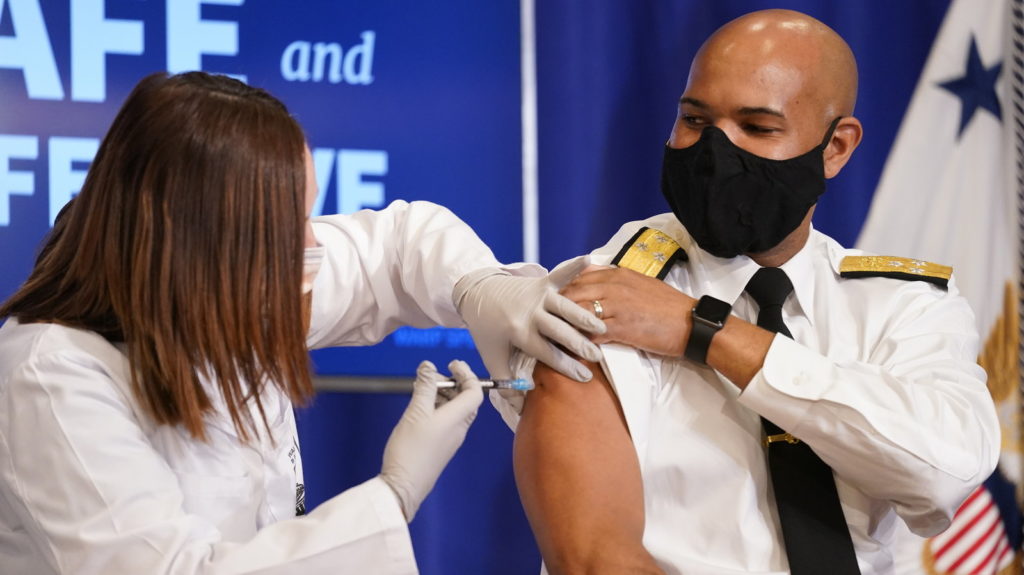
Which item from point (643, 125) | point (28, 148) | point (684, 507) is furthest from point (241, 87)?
point (643, 125)

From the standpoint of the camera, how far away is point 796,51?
75.7 inches

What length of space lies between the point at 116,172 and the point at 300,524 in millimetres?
541

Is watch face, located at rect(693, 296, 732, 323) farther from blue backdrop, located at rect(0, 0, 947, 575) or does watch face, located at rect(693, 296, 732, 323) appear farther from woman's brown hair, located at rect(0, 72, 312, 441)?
blue backdrop, located at rect(0, 0, 947, 575)

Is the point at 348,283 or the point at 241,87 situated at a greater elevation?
the point at 241,87

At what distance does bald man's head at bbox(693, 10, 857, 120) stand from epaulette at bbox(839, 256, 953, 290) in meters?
0.28

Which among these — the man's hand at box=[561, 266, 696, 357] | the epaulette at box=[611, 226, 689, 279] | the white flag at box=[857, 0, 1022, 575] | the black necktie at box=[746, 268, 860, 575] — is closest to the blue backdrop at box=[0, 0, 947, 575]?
the white flag at box=[857, 0, 1022, 575]

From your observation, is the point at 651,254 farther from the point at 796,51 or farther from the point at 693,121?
the point at 796,51

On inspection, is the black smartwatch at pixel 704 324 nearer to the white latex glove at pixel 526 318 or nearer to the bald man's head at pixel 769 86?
the white latex glove at pixel 526 318

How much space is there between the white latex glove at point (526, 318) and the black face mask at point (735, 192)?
0.71ft

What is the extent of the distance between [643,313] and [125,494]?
0.82 m

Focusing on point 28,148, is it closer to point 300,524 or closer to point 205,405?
point 205,405

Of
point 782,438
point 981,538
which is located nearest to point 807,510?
point 782,438

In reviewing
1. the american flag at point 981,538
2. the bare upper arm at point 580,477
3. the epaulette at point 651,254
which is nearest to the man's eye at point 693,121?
the epaulette at point 651,254

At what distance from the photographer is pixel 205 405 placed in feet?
4.99
